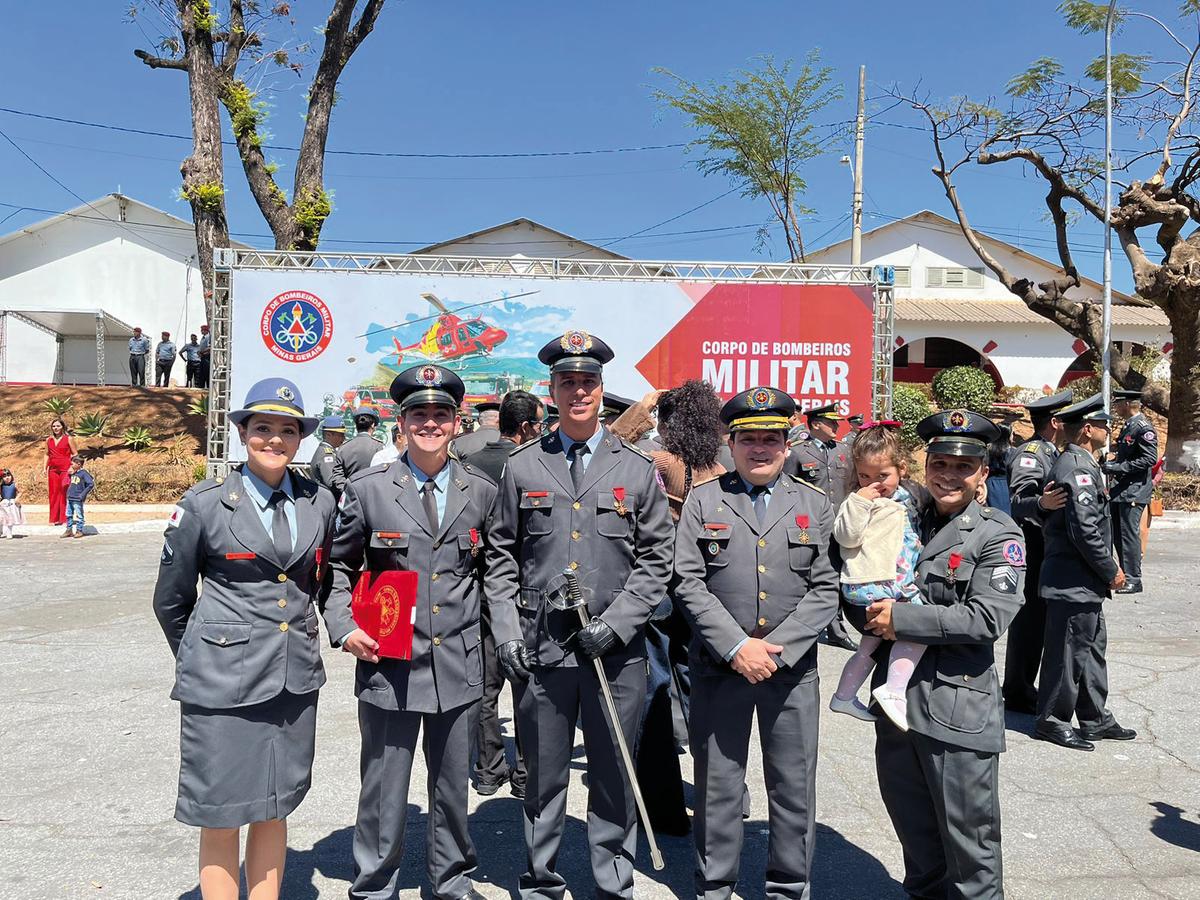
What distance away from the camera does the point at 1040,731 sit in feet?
16.9

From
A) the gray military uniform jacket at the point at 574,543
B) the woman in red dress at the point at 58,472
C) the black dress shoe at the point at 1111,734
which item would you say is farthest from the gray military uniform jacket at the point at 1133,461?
the woman in red dress at the point at 58,472

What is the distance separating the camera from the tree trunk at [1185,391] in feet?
60.4

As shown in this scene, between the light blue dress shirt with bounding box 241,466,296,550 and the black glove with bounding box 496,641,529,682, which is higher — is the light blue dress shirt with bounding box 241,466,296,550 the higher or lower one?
the higher one

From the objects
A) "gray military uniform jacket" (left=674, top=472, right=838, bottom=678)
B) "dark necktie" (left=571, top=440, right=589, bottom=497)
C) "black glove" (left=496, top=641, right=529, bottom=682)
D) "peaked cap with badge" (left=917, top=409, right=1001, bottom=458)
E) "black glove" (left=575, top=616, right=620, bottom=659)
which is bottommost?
"black glove" (left=496, top=641, right=529, bottom=682)

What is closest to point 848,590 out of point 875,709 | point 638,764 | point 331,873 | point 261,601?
point 875,709

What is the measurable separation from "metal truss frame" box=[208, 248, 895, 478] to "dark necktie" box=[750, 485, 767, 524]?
34.3 feet

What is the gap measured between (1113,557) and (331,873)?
4.68m

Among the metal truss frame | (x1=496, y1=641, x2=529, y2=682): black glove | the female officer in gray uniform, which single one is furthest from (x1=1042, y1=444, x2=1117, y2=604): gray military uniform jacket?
the metal truss frame

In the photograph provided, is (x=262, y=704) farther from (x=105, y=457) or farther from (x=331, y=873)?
(x=105, y=457)

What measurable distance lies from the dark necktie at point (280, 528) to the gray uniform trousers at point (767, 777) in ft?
5.53

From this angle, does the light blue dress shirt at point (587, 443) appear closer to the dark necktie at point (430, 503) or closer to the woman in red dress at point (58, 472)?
the dark necktie at point (430, 503)

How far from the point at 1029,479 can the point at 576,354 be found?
387 cm

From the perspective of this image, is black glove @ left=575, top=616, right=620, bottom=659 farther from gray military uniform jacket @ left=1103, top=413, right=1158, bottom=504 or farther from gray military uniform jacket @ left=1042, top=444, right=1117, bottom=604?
gray military uniform jacket @ left=1103, top=413, right=1158, bottom=504

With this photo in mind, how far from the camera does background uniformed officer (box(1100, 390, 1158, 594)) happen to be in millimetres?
7746
